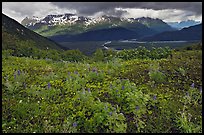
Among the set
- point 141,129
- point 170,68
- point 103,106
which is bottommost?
point 141,129

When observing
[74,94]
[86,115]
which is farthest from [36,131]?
[74,94]

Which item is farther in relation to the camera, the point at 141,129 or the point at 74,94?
the point at 74,94

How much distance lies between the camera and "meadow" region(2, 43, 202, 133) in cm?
612

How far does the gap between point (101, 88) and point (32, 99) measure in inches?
78.9

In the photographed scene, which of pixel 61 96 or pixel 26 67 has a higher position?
pixel 26 67

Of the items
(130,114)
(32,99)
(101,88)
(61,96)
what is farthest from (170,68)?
(32,99)

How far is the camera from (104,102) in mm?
7035

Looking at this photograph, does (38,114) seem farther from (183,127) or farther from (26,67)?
(26,67)

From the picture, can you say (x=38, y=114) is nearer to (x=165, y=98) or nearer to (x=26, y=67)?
(x=165, y=98)

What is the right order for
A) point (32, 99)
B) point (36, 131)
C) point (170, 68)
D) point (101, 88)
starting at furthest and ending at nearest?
point (170, 68), point (101, 88), point (32, 99), point (36, 131)

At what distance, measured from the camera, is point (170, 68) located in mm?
9820

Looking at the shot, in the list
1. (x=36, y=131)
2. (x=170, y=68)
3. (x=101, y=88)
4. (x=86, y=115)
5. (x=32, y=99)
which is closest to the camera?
(x=36, y=131)

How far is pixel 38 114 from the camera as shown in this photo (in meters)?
6.47

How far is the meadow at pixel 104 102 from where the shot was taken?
6.12 m
